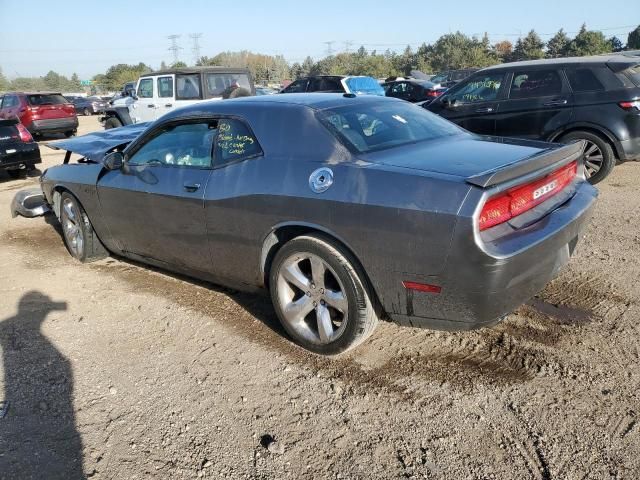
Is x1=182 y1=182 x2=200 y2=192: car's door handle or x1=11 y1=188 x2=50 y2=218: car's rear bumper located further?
x1=11 y1=188 x2=50 y2=218: car's rear bumper

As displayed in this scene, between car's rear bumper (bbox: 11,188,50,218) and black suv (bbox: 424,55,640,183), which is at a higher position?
black suv (bbox: 424,55,640,183)

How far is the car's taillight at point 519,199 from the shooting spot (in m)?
2.49

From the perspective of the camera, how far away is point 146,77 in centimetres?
1240

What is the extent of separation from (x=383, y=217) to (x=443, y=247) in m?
0.35

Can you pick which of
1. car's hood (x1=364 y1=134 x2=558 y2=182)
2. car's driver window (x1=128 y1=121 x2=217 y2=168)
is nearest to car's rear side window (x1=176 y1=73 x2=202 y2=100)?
car's driver window (x1=128 y1=121 x2=217 y2=168)

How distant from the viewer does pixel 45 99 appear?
16.9 metres

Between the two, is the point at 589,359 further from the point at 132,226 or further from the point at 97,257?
the point at 97,257

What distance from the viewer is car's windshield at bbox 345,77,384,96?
13492 mm

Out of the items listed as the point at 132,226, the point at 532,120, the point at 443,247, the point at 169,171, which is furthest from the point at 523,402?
the point at 532,120

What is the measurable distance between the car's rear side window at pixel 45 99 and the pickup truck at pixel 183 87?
589 centimetres

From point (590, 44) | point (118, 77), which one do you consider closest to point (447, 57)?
point (590, 44)

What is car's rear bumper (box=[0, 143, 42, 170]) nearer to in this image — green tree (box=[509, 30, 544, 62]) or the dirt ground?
the dirt ground

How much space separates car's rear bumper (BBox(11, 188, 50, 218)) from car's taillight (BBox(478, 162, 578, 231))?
6.02 meters

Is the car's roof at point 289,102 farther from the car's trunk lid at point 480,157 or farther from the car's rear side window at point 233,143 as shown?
the car's trunk lid at point 480,157
